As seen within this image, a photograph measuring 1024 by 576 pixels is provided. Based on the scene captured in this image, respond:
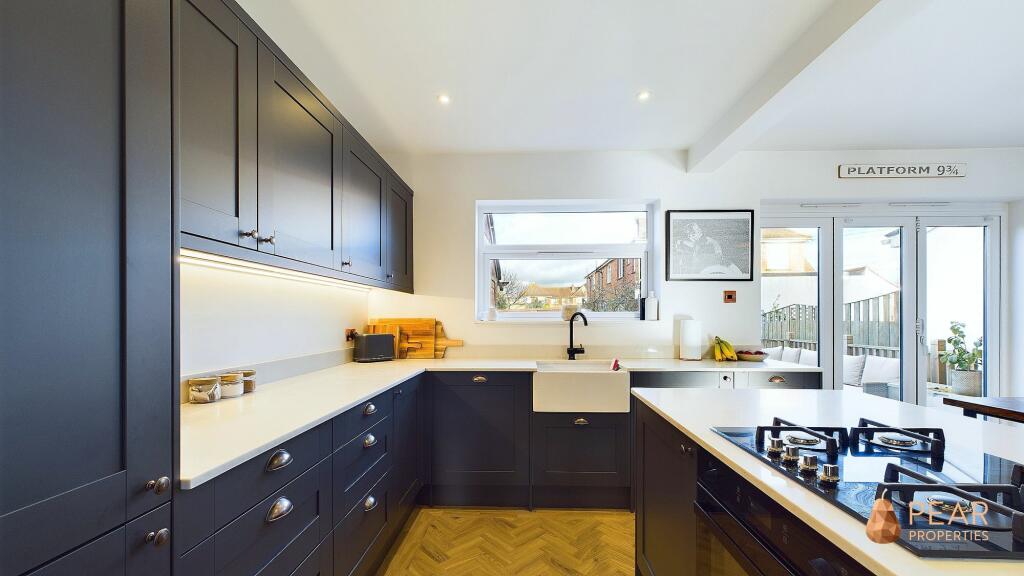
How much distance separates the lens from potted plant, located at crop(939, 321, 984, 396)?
11.0 ft

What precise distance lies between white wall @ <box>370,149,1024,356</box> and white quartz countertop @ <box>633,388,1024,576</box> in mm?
1553

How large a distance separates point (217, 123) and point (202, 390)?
0.95m

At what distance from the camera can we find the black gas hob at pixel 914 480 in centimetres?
56

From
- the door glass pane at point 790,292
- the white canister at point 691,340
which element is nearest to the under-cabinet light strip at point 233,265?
the white canister at point 691,340

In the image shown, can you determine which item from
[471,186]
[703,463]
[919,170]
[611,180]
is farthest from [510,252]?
[919,170]

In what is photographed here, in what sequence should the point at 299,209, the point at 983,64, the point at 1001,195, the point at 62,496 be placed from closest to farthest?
the point at 62,496, the point at 299,209, the point at 983,64, the point at 1001,195

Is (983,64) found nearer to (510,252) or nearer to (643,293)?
(643,293)

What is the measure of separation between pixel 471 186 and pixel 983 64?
3043 millimetres

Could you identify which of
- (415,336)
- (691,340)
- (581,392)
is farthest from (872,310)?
(415,336)

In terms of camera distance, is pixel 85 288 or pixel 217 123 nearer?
pixel 85 288

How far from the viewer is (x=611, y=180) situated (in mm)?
3262

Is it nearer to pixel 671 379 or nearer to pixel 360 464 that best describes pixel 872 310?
pixel 671 379

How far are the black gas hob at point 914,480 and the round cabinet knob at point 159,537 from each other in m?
1.25

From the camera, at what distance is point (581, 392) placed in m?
2.54
